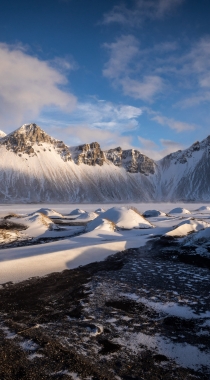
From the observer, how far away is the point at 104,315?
624 cm

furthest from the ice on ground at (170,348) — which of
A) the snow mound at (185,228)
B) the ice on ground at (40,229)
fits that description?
the ice on ground at (40,229)

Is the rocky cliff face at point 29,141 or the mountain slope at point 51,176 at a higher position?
the rocky cliff face at point 29,141

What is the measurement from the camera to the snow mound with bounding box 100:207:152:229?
25752mm

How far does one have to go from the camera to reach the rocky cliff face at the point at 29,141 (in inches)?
5930

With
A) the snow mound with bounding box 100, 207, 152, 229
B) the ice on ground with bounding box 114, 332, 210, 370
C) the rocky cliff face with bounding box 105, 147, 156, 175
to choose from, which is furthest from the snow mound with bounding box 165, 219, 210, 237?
the rocky cliff face with bounding box 105, 147, 156, 175

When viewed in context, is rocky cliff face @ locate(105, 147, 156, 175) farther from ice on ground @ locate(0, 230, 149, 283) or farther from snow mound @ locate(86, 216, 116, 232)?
ice on ground @ locate(0, 230, 149, 283)

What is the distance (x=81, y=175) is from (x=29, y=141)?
36161mm

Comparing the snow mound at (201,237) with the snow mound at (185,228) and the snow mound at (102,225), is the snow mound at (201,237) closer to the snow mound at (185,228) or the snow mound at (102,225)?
the snow mound at (185,228)

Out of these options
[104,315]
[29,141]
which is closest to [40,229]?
[104,315]

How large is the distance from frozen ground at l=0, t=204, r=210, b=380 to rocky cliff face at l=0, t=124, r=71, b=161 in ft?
478

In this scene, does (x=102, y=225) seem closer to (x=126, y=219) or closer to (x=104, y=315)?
(x=126, y=219)

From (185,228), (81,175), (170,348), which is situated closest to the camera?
(170,348)

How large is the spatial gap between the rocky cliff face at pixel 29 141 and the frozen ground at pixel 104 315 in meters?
146

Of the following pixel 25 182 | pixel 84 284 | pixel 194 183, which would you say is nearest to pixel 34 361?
pixel 84 284
